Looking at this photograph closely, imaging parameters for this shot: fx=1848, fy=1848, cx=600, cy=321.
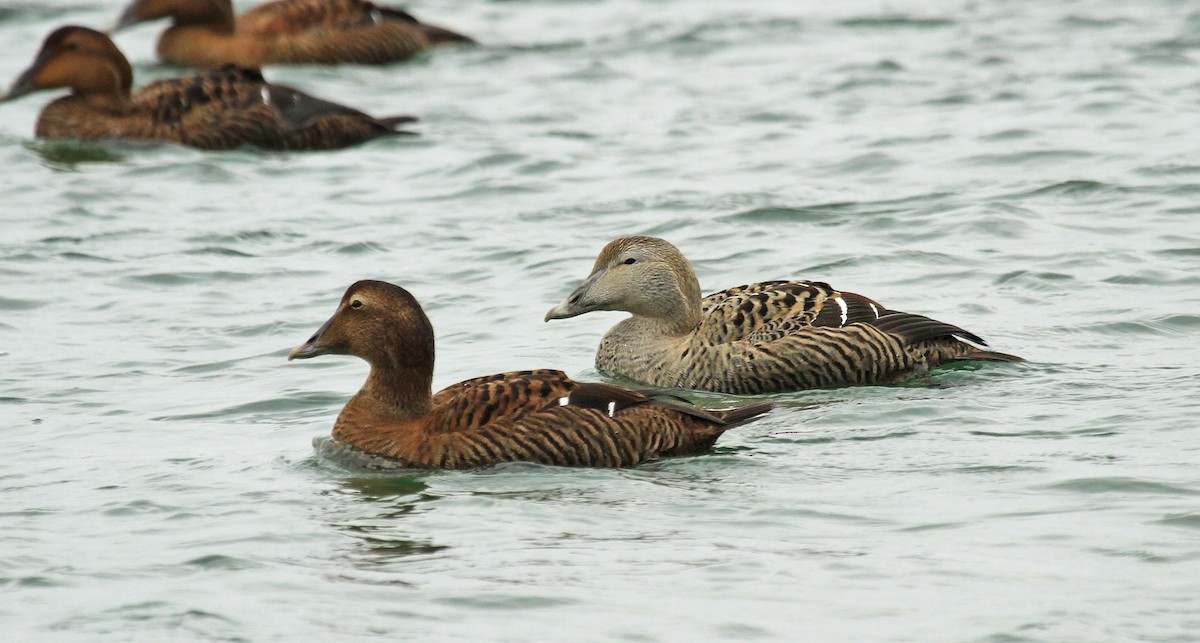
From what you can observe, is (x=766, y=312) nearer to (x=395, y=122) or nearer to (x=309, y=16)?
(x=395, y=122)

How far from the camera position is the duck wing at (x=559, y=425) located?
24.3ft

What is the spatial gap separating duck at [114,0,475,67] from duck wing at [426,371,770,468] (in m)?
10.5

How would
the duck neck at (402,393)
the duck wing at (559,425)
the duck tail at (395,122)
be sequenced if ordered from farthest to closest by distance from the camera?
the duck tail at (395,122) < the duck neck at (402,393) < the duck wing at (559,425)

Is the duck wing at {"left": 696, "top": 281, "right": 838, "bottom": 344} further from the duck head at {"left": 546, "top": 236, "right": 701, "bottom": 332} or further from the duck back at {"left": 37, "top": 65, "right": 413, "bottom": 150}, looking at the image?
the duck back at {"left": 37, "top": 65, "right": 413, "bottom": 150}

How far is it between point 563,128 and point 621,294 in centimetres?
634

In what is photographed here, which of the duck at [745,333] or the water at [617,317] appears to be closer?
the water at [617,317]

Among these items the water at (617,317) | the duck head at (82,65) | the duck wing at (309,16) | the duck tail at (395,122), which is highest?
the duck wing at (309,16)

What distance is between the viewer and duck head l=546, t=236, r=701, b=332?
9.36m

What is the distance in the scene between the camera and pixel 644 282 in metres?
9.41

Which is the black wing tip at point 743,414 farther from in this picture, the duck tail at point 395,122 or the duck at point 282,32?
the duck at point 282,32

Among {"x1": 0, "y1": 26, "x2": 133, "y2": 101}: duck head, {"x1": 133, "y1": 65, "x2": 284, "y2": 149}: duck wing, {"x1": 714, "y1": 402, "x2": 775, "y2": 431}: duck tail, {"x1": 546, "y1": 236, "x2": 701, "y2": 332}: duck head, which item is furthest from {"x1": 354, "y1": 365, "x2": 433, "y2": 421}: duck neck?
{"x1": 0, "y1": 26, "x2": 133, "y2": 101}: duck head

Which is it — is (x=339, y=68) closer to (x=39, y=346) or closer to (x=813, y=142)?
(x=813, y=142)

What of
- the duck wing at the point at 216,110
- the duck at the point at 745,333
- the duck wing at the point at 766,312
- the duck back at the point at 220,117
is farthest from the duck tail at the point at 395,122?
the duck wing at the point at 766,312

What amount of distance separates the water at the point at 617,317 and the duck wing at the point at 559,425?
12cm
